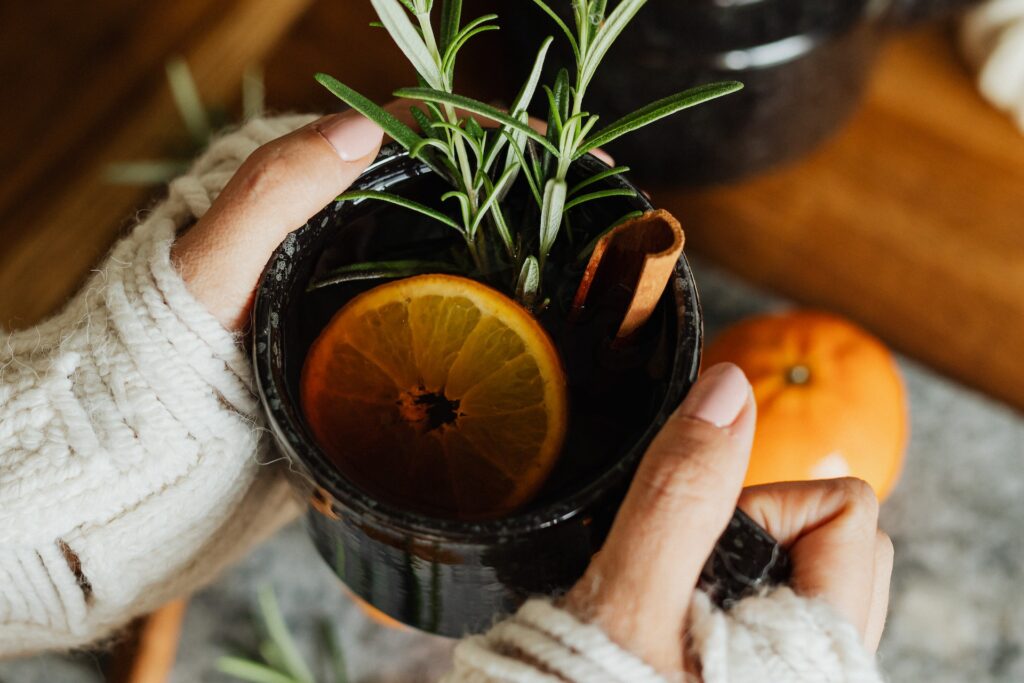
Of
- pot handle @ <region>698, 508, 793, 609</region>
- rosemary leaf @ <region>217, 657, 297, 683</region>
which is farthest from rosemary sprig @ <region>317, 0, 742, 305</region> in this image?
rosemary leaf @ <region>217, 657, 297, 683</region>

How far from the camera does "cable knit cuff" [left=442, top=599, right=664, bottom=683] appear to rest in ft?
0.98

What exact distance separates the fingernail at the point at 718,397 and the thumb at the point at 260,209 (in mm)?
168

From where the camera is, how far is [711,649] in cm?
31

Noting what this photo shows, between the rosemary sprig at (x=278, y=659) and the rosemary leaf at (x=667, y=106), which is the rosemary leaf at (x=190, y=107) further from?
the rosemary leaf at (x=667, y=106)

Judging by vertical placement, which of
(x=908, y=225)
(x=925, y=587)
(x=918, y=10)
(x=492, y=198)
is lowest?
(x=925, y=587)

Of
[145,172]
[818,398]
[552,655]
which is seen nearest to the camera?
[552,655]

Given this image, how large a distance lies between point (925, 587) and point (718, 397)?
44cm

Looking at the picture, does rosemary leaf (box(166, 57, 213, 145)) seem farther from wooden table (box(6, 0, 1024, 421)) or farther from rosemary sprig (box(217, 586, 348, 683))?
rosemary sprig (box(217, 586, 348, 683))

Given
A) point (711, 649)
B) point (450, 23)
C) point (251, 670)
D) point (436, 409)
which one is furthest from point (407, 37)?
point (251, 670)

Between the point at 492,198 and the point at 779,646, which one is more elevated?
the point at 492,198

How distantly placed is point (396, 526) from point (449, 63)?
0.58ft

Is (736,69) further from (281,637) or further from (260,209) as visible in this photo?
(281,637)

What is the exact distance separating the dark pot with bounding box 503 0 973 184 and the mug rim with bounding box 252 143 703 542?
0.90 feet

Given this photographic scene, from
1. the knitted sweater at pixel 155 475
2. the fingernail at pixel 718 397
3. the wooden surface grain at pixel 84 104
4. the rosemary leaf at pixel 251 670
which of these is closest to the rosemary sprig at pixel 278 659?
the rosemary leaf at pixel 251 670
